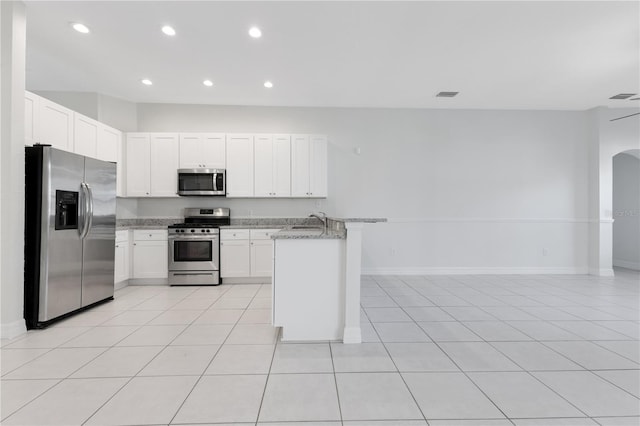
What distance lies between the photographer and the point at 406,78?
4.38m

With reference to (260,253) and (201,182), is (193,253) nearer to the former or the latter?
(260,253)

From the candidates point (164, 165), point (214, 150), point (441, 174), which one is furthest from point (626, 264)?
point (164, 165)

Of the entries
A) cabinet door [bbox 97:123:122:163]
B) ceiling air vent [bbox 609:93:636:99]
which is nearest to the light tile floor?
cabinet door [bbox 97:123:122:163]

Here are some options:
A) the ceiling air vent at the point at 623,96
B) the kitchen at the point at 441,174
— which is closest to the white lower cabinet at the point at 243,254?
the kitchen at the point at 441,174

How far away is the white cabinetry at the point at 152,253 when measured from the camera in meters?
4.93

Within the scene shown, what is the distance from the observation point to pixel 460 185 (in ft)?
18.8

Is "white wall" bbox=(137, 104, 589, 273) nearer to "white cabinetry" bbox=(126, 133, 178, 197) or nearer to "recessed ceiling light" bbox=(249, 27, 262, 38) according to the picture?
"white cabinetry" bbox=(126, 133, 178, 197)

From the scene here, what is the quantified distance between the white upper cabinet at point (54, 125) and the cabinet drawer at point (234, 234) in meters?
2.25

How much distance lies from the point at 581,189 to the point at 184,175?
7182 millimetres

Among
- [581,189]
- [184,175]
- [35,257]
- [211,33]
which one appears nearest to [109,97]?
[184,175]

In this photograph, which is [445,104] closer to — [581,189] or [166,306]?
[581,189]

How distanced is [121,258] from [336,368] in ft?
13.0

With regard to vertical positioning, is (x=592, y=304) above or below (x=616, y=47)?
below

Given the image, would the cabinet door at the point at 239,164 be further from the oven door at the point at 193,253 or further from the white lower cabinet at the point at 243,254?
the oven door at the point at 193,253
